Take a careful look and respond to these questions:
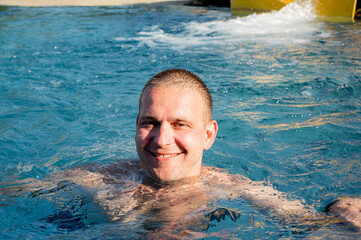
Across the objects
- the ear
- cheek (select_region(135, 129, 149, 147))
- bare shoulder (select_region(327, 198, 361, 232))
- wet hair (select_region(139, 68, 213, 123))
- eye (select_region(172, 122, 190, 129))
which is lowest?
bare shoulder (select_region(327, 198, 361, 232))

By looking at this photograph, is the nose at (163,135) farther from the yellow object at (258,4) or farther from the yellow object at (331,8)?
the yellow object at (258,4)

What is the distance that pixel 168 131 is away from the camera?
2.59 m

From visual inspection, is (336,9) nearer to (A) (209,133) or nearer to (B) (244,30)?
(B) (244,30)

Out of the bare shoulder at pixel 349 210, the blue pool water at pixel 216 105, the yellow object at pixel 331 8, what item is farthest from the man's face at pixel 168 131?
the yellow object at pixel 331 8

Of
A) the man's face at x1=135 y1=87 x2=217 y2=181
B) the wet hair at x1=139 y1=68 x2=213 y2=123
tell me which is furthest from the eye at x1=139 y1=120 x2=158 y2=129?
the wet hair at x1=139 y1=68 x2=213 y2=123

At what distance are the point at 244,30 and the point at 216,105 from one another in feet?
18.6

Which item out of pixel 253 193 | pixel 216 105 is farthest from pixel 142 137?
pixel 216 105

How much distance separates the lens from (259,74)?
22.5 feet

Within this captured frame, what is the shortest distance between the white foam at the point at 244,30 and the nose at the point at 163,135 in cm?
658

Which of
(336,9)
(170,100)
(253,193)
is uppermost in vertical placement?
(336,9)

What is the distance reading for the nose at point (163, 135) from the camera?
2.55 metres

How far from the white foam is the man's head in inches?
252

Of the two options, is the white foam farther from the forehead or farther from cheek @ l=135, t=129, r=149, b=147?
cheek @ l=135, t=129, r=149, b=147

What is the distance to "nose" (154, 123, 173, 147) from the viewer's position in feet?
8.36
